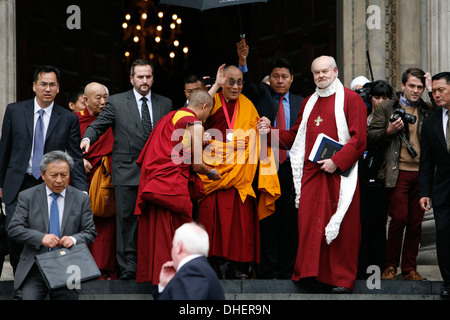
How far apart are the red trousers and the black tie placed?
2.50m

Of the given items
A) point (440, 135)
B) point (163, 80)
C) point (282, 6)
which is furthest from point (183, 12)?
point (440, 135)

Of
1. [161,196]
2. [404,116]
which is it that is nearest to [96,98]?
[161,196]

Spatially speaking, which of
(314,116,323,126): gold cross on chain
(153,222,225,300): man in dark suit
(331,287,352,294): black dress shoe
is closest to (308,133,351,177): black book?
(314,116,323,126): gold cross on chain

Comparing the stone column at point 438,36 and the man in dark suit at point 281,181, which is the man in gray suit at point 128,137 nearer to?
the man in dark suit at point 281,181

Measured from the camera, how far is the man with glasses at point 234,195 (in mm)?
9320

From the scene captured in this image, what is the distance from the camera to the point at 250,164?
9.47 m

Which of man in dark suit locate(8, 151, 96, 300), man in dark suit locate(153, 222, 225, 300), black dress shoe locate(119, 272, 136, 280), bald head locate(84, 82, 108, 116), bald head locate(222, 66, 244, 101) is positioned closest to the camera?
man in dark suit locate(153, 222, 225, 300)

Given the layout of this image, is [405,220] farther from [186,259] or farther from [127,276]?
[186,259]

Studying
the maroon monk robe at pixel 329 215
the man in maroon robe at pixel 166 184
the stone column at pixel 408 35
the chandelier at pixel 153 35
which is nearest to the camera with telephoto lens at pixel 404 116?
the maroon monk robe at pixel 329 215

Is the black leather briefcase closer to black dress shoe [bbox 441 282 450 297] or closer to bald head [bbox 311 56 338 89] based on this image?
bald head [bbox 311 56 338 89]

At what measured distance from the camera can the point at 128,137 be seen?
9359 millimetres

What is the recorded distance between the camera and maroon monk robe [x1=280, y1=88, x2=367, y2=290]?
8.66m

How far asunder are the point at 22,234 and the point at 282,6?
663 cm
